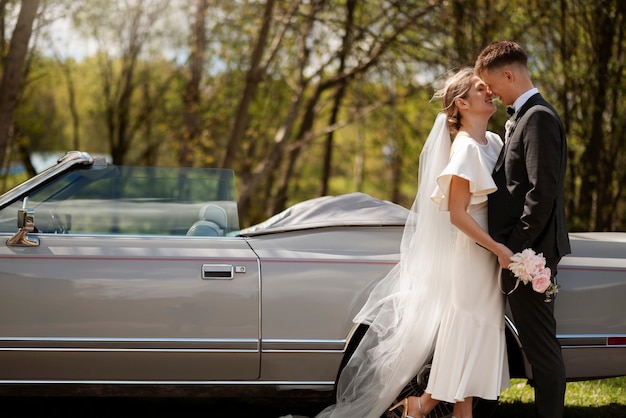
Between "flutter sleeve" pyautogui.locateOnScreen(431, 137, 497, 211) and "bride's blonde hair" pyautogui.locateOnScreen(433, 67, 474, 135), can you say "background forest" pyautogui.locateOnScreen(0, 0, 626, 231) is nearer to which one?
"bride's blonde hair" pyautogui.locateOnScreen(433, 67, 474, 135)

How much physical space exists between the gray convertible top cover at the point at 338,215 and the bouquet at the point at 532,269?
0.88 m

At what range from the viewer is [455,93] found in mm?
3615

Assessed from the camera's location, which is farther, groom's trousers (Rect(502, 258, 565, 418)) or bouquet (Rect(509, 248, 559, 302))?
groom's trousers (Rect(502, 258, 565, 418))

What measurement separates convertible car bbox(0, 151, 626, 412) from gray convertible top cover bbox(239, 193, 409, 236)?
10cm

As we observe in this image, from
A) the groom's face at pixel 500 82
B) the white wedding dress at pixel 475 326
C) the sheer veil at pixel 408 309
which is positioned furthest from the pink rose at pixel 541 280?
the groom's face at pixel 500 82

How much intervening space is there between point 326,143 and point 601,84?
24.8 feet

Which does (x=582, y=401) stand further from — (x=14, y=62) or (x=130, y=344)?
(x=14, y=62)

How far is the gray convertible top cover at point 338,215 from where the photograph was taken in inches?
159

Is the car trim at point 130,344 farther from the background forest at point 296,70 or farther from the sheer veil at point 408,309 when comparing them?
the background forest at point 296,70

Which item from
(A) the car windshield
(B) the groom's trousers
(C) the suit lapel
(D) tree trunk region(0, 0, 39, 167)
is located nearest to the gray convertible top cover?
(A) the car windshield

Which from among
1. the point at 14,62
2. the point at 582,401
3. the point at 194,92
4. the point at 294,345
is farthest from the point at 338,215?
the point at 194,92

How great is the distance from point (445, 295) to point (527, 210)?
0.65 m

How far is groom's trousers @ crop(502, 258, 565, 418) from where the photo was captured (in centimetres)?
341

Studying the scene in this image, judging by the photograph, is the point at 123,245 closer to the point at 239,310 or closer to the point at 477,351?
the point at 239,310
